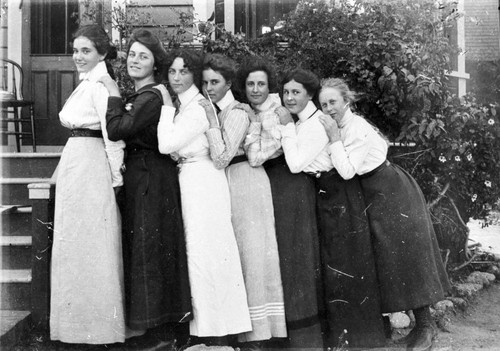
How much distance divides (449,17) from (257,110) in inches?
115

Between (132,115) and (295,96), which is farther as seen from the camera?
(295,96)

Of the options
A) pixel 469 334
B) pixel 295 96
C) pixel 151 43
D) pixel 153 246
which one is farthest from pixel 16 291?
pixel 469 334

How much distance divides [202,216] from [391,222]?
1.28m

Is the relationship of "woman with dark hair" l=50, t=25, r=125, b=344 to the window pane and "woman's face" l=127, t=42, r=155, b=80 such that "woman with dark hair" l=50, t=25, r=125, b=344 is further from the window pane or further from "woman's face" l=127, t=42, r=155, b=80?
the window pane

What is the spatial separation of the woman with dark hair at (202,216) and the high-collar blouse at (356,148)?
2.56ft

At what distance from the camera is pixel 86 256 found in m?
3.35

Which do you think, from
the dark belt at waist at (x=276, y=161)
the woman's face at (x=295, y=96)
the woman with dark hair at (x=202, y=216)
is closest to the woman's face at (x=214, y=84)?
the woman with dark hair at (x=202, y=216)

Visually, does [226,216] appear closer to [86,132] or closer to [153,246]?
[153,246]

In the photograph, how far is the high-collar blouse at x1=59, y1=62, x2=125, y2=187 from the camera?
11.3 feet

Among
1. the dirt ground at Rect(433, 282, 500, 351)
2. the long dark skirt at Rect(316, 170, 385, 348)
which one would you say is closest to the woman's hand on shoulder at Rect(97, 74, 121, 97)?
the long dark skirt at Rect(316, 170, 385, 348)

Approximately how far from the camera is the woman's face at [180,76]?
11.8 feet

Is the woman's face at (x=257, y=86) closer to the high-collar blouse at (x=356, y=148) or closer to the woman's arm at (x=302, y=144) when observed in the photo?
the woman's arm at (x=302, y=144)

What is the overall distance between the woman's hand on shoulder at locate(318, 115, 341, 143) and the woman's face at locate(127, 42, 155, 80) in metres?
1.23

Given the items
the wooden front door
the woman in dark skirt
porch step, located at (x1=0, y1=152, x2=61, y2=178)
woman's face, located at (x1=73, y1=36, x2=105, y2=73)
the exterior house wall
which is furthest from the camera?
the exterior house wall
